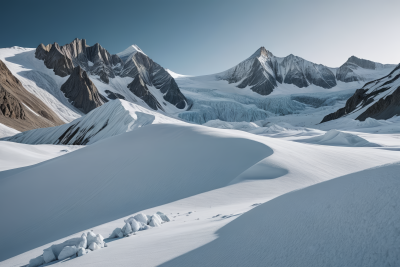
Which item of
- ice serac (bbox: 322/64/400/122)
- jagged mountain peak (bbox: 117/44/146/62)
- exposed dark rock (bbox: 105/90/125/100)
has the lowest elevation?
ice serac (bbox: 322/64/400/122)

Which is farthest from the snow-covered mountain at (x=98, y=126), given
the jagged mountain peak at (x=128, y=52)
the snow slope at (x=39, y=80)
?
the jagged mountain peak at (x=128, y=52)

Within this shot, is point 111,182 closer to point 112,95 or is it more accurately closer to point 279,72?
point 112,95

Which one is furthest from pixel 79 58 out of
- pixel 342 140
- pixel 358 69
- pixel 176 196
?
pixel 358 69

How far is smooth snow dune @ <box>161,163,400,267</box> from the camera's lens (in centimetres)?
130

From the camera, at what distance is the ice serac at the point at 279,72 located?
120m

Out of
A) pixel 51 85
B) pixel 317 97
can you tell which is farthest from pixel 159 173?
pixel 317 97

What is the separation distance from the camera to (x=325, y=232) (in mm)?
1586

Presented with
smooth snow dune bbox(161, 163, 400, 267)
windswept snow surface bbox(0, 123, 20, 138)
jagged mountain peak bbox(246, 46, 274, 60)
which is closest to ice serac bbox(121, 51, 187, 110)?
windswept snow surface bbox(0, 123, 20, 138)

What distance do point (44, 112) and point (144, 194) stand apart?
55.4m

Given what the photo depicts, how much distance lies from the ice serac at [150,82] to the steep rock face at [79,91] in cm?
2174

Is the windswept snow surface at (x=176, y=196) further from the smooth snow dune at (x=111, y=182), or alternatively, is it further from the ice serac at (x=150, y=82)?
the ice serac at (x=150, y=82)

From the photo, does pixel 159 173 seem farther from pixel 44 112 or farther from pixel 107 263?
pixel 44 112

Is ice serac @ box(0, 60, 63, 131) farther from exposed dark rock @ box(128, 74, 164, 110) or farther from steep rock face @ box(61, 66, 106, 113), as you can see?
exposed dark rock @ box(128, 74, 164, 110)

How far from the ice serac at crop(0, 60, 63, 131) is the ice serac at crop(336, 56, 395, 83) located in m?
137
